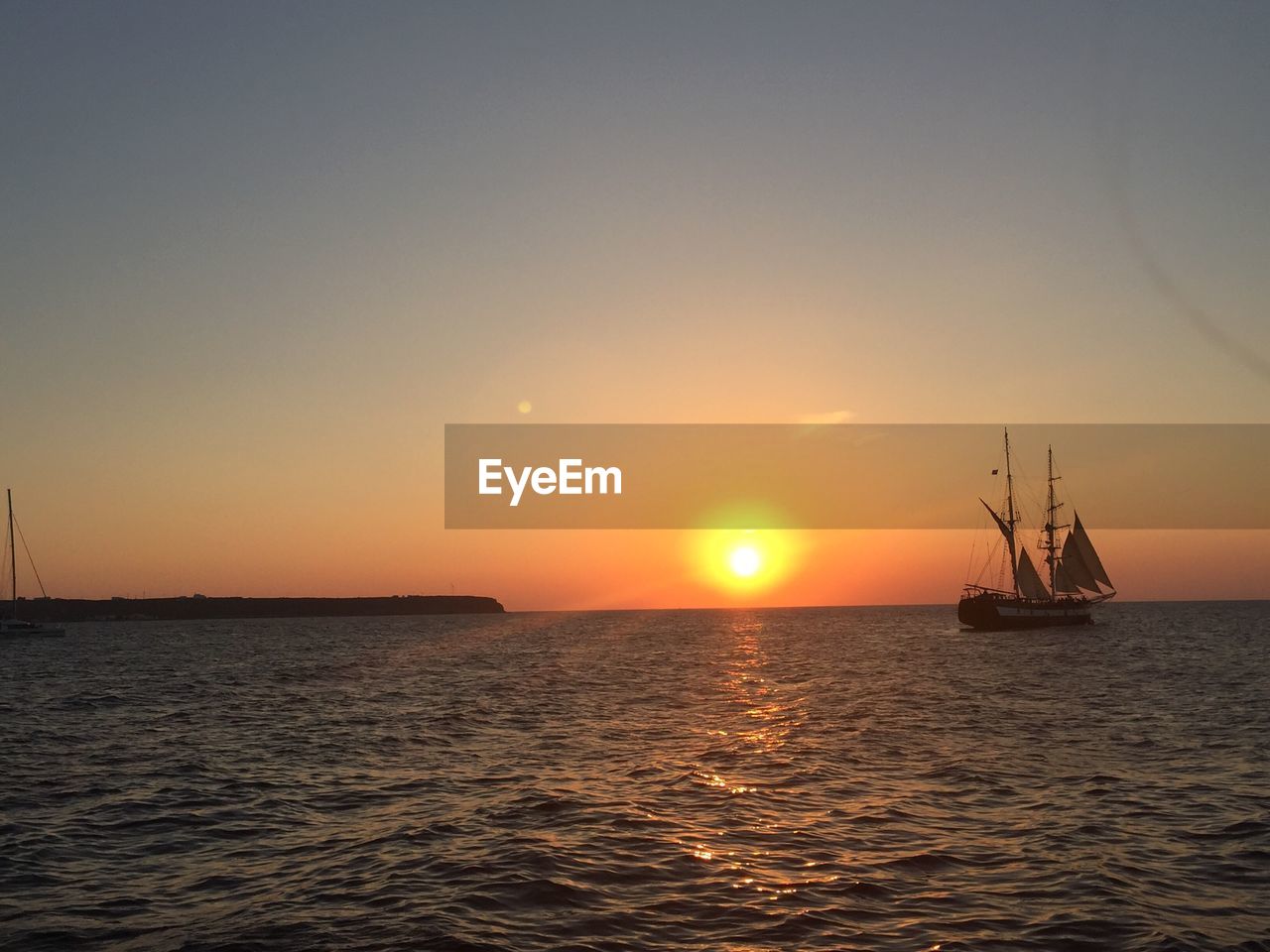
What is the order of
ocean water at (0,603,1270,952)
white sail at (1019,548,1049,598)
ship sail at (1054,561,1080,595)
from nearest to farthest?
ocean water at (0,603,1270,952), white sail at (1019,548,1049,598), ship sail at (1054,561,1080,595)

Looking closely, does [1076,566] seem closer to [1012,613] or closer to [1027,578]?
[1027,578]

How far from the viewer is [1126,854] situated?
16547 millimetres

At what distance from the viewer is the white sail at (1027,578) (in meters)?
134

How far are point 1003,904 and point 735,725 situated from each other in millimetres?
21401

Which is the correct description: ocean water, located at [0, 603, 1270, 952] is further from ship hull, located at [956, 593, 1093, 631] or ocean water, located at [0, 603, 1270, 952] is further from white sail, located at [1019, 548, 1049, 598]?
white sail, located at [1019, 548, 1049, 598]

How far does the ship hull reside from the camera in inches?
5037

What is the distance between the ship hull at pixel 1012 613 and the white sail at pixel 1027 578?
105 cm

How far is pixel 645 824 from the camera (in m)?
19.2

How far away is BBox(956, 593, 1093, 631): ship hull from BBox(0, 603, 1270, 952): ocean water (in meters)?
87.8

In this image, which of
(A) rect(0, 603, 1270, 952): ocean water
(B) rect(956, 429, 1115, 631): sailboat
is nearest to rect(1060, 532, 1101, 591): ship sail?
(B) rect(956, 429, 1115, 631): sailboat

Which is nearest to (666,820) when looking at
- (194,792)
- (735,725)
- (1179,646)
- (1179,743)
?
(194,792)

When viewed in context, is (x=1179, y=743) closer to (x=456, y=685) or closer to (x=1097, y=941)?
(x=1097, y=941)

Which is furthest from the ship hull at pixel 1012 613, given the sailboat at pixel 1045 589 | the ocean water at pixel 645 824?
the ocean water at pixel 645 824

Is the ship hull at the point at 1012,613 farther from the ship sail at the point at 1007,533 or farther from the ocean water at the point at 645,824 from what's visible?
the ocean water at the point at 645,824
